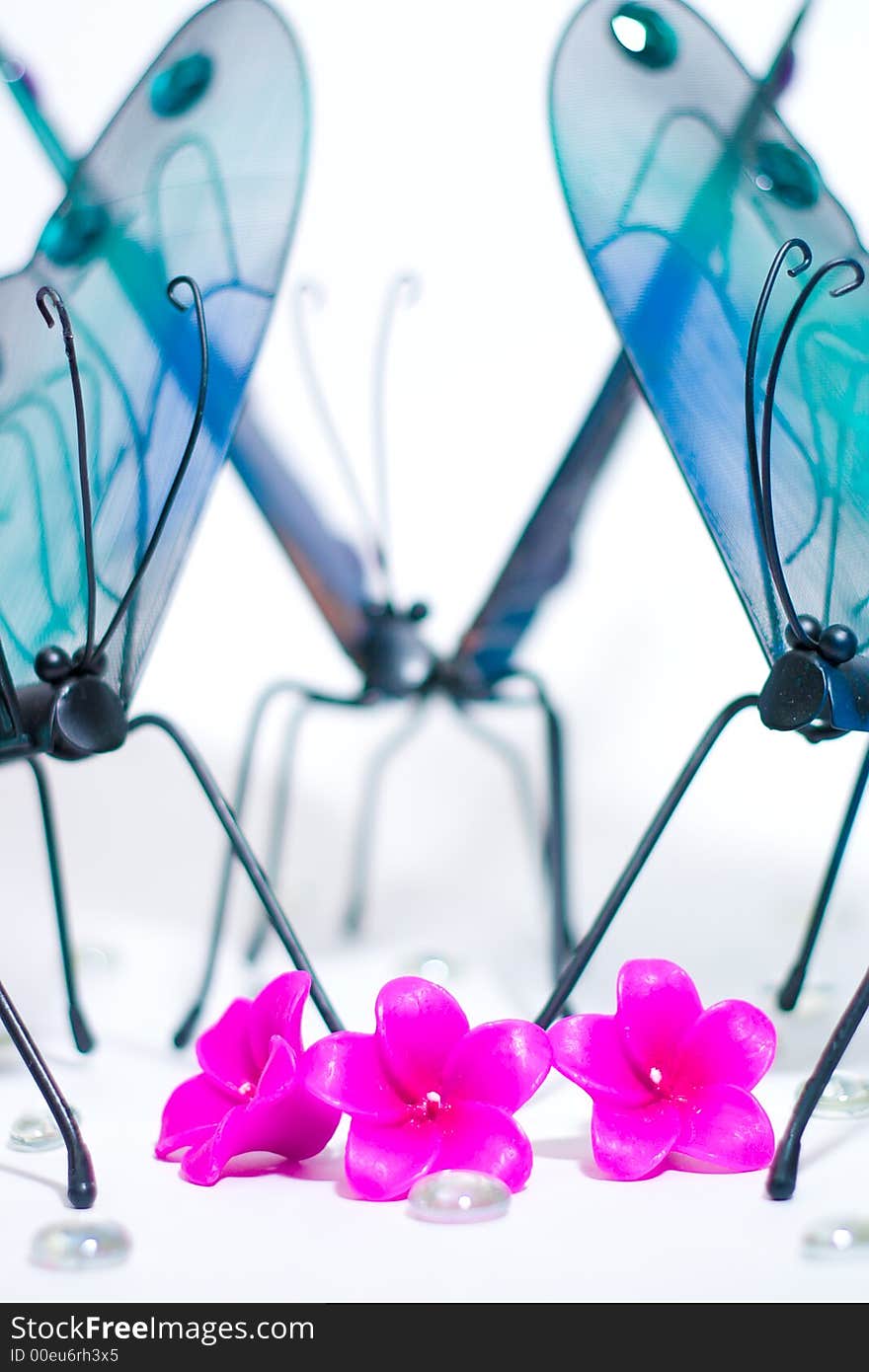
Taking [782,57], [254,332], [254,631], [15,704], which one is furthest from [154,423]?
[254,631]

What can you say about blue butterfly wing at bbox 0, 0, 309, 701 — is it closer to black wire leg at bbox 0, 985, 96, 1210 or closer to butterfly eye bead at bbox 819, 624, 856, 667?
black wire leg at bbox 0, 985, 96, 1210

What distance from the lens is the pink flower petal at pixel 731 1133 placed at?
71 centimetres

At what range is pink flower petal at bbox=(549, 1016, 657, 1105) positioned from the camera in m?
0.72

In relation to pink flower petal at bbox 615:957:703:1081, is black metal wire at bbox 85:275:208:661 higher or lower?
higher

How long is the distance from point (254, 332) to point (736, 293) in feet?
0.90

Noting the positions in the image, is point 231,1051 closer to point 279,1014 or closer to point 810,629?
point 279,1014

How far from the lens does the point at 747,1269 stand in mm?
608

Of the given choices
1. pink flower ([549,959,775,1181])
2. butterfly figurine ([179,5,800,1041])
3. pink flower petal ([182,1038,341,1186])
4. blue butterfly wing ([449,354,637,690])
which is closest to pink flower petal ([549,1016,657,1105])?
pink flower ([549,959,775,1181])

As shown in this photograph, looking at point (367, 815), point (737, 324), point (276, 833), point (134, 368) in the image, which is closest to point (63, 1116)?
point (134, 368)

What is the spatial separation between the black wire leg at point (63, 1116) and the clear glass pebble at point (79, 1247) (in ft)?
0.24

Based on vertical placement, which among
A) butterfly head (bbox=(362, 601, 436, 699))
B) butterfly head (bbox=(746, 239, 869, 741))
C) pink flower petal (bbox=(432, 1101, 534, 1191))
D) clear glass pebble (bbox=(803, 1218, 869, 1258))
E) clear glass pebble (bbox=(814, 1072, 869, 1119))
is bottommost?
pink flower petal (bbox=(432, 1101, 534, 1191))

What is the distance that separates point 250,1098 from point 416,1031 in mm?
99

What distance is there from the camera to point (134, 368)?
2.93 ft

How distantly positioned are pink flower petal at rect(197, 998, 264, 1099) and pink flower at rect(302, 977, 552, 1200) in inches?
3.2
